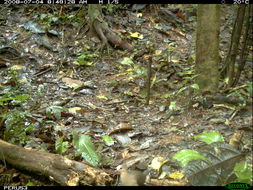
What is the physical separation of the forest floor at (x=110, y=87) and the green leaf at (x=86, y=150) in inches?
6.8

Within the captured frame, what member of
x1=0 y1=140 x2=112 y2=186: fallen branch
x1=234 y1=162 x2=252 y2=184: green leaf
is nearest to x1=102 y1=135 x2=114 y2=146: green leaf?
x1=0 y1=140 x2=112 y2=186: fallen branch

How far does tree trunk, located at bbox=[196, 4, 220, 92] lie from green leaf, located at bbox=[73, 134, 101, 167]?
2.11m

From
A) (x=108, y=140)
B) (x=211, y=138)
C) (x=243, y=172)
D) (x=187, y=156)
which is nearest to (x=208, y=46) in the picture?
(x=211, y=138)

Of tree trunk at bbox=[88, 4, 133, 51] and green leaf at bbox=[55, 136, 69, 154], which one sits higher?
tree trunk at bbox=[88, 4, 133, 51]

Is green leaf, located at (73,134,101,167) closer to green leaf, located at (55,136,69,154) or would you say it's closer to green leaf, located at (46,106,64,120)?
green leaf, located at (55,136,69,154)

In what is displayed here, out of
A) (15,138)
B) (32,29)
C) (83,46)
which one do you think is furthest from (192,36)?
(15,138)

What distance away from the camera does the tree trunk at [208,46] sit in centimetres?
395

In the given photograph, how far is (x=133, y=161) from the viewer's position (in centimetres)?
280

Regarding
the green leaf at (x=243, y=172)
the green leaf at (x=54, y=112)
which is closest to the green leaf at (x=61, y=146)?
the green leaf at (x=54, y=112)

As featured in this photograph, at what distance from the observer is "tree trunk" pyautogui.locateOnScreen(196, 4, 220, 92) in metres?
3.95

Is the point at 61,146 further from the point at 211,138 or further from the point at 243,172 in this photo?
the point at 243,172

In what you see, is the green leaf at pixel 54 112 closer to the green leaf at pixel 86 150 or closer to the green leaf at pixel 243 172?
the green leaf at pixel 86 150

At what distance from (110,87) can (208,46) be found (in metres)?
2.46

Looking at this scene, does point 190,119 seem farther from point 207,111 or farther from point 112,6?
point 112,6
